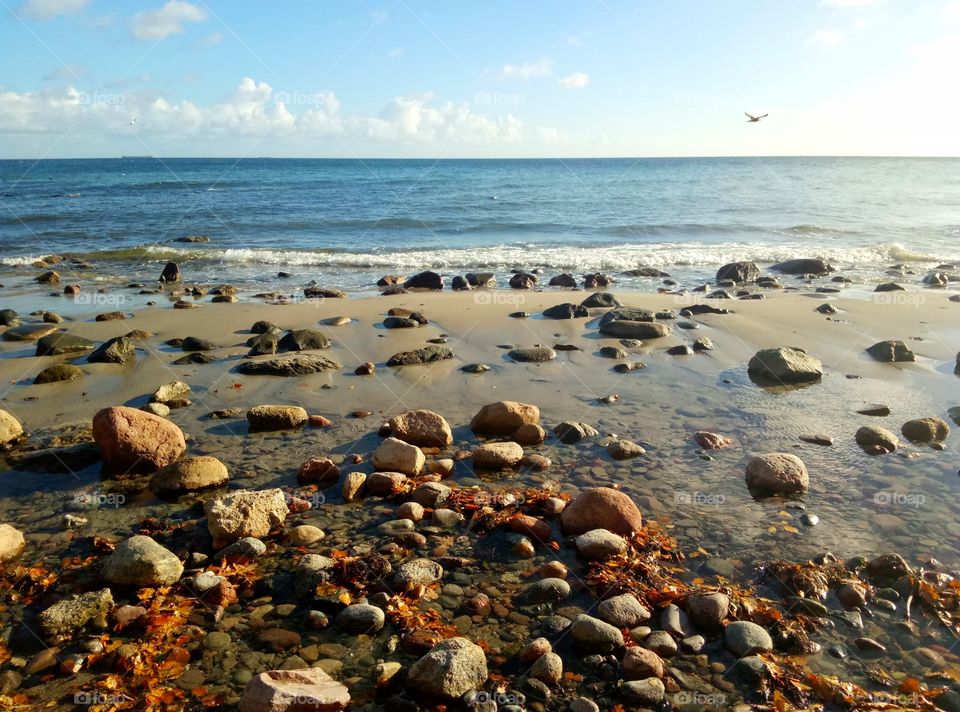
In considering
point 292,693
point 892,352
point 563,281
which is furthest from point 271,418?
point 563,281

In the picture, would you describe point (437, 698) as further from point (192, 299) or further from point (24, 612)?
point (192, 299)

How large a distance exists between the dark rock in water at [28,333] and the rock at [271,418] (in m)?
4.74

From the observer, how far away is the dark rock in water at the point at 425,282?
14422 millimetres

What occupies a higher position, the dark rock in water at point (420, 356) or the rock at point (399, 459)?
the dark rock in water at point (420, 356)

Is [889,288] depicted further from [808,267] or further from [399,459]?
[399,459]

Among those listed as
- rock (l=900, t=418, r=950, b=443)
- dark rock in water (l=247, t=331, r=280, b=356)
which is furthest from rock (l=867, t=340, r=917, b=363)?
dark rock in water (l=247, t=331, r=280, b=356)

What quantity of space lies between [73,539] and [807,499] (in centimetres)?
516

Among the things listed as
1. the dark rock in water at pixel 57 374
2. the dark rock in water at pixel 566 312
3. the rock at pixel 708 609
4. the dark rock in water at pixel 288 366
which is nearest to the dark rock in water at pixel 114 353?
the dark rock in water at pixel 57 374

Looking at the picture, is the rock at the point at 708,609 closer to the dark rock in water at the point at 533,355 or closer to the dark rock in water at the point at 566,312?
the dark rock in water at the point at 533,355

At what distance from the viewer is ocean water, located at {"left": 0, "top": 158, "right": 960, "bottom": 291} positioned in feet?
60.8

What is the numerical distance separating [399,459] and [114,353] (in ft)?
16.1

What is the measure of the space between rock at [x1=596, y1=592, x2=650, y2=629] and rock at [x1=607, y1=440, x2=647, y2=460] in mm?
2022

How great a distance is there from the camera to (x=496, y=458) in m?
5.55

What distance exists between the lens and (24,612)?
371 cm
